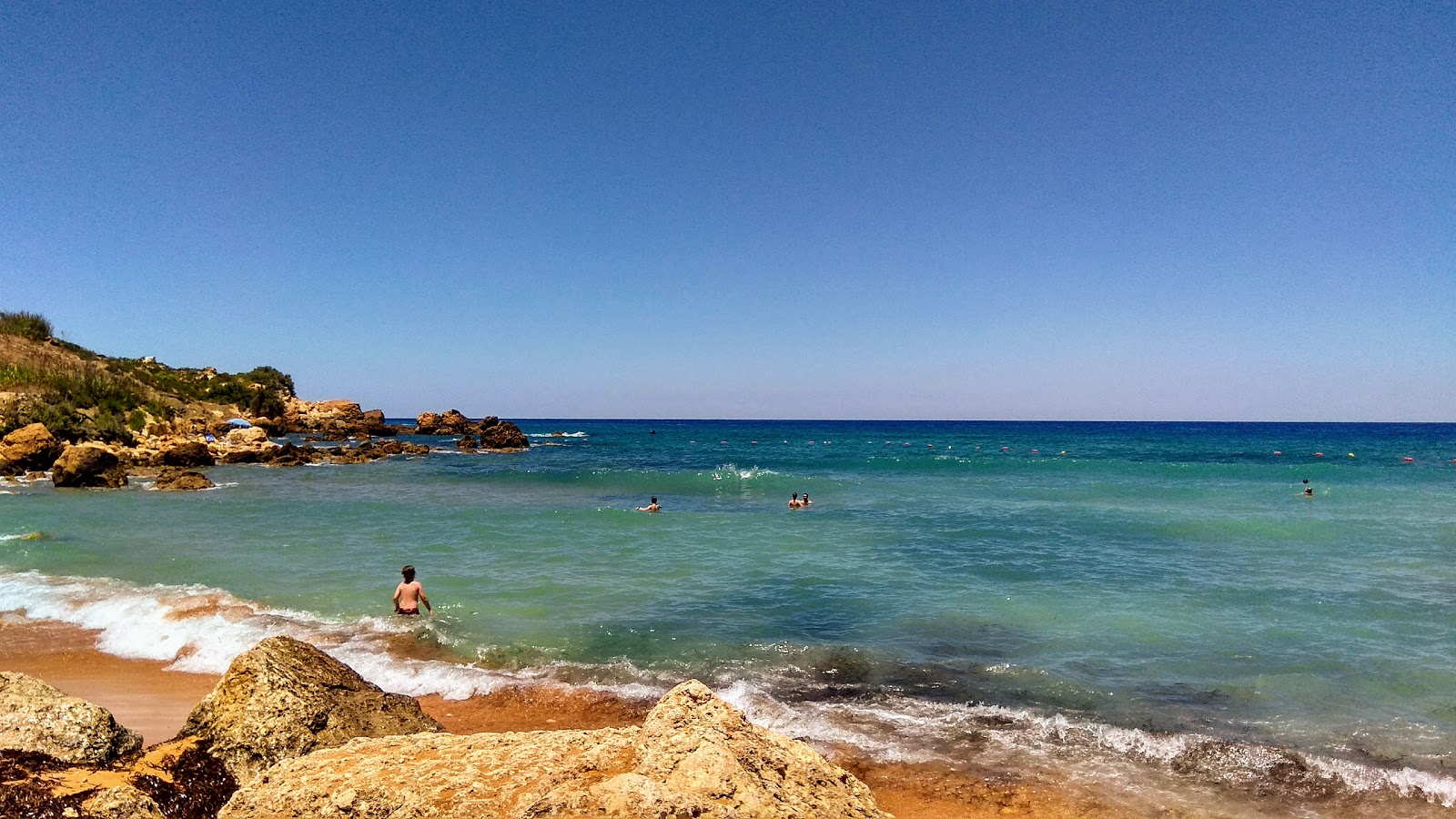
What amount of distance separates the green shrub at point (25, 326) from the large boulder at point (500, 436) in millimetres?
29314

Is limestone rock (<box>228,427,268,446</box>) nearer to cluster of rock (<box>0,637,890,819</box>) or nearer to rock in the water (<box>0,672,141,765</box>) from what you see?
rock in the water (<box>0,672,141,765</box>)

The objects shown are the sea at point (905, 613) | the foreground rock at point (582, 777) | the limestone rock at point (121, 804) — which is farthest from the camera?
the sea at point (905, 613)

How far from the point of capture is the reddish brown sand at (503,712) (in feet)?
21.2

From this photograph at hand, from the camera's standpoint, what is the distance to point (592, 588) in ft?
45.8

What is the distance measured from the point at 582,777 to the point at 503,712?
6.19 m

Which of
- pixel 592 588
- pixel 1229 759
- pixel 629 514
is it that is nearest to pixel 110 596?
pixel 592 588

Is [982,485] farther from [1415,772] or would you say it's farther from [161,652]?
[161,652]

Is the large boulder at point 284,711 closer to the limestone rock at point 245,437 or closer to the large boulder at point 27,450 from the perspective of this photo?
the large boulder at point 27,450

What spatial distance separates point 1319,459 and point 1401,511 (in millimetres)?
35691

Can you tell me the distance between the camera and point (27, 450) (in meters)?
30.5

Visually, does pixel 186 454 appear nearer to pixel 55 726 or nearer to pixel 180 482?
pixel 180 482

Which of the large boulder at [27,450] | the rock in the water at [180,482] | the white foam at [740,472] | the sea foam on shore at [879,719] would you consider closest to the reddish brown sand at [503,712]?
the sea foam on shore at [879,719]

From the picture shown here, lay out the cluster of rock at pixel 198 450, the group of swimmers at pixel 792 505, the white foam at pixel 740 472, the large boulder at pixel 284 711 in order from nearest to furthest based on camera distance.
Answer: the large boulder at pixel 284 711 < the group of swimmers at pixel 792 505 < the cluster of rock at pixel 198 450 < the white foam at pixel 740 472

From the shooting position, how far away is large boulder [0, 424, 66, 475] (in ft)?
98.5
